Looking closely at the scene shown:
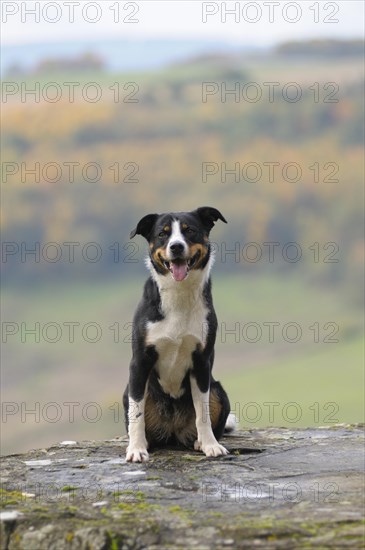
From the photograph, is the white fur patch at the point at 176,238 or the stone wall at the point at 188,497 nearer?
the stone wall at the point at 188,497

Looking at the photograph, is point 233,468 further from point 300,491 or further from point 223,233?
point 223,233

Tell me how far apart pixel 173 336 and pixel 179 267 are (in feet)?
1.81

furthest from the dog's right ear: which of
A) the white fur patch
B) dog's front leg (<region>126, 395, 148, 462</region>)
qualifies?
dog's front leg (<region>126, 395, 148, 462</region>)

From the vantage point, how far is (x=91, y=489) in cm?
697

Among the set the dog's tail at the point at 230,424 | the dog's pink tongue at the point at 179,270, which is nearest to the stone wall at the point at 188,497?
the dog's tail at the point at 230,424

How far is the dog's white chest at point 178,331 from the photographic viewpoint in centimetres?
775

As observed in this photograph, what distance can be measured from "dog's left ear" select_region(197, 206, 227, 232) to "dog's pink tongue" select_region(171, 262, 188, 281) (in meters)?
0.47

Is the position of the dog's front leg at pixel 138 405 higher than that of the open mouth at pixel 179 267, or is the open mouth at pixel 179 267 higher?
the open mouth at pixel 179 267

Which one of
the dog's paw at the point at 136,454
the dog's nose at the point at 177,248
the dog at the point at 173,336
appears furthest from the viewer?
the dog's paw at the point at 136,454

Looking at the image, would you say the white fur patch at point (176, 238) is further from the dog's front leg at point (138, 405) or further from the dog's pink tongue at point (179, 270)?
the dog's front leg at point (138, 405)

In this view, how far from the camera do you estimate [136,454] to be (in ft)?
25.6

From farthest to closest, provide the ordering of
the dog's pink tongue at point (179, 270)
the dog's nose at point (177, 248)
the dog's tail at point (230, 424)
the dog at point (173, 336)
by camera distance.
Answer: the dog's tail at point (230, 424), the dog at point (173, 336), the dog's pink tongue at point (179, 270), the dog's nose at point (177, 248)

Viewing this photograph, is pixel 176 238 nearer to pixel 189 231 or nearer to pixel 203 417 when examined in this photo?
pixel 189 231

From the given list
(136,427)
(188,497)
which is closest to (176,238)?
(136,427)
